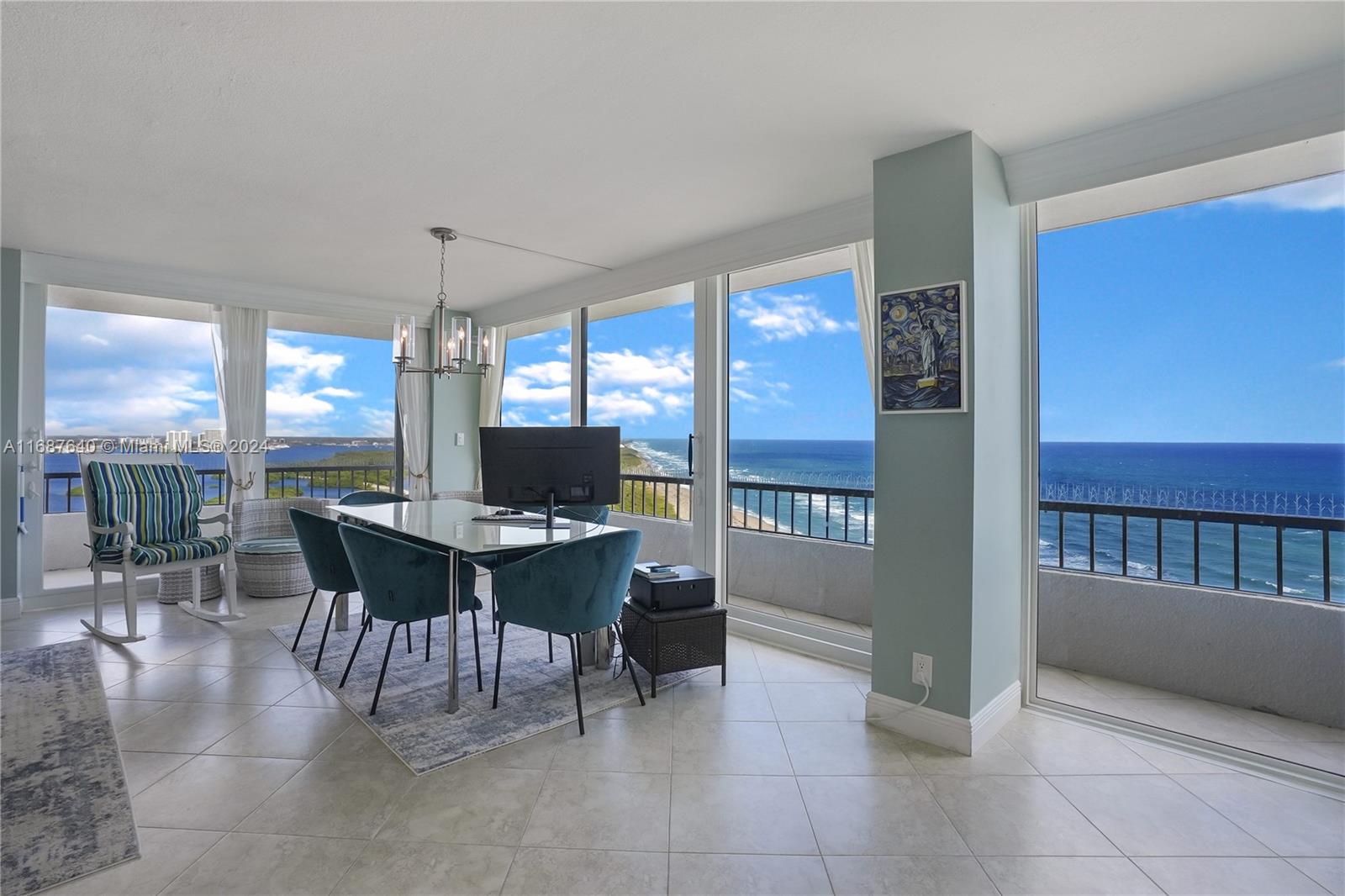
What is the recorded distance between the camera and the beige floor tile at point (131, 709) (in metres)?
2.63

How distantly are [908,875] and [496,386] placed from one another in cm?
538

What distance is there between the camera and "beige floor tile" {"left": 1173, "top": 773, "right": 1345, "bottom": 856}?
190cm

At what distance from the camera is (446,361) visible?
348cm

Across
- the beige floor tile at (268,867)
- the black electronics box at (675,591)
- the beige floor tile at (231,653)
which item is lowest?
the beige floor tile at (268,867)

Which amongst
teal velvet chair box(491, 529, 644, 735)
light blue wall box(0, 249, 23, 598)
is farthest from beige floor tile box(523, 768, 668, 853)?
light blue wall box(0, 249, 23, 598)

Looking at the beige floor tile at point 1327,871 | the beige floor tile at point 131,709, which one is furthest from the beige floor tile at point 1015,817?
the beige floor tile at point 131,709

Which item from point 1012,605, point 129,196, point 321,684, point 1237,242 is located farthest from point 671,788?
point 129,196

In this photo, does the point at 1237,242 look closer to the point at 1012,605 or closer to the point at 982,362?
the point at 982,362

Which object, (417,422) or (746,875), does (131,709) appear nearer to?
(746,875)

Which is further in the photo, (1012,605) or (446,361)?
(446,361)

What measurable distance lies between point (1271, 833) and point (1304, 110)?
93.1 inches

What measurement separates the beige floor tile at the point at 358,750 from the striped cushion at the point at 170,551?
89.5 inches

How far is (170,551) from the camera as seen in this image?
12.9 feet

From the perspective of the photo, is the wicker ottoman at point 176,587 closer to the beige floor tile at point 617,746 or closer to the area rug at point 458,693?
the area rug at point 458,693
